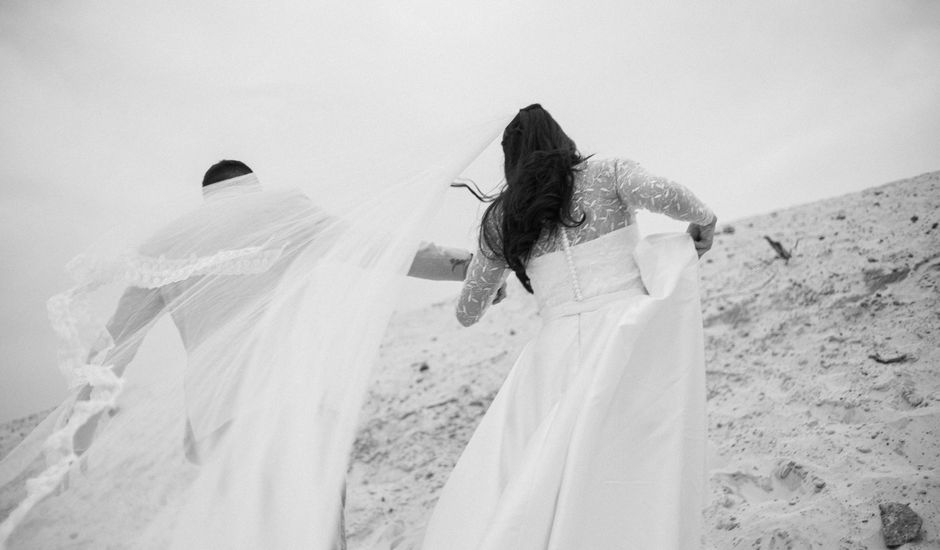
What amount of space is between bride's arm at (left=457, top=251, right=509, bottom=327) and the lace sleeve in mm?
602

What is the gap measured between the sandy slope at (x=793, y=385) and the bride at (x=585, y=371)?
107 centimetres

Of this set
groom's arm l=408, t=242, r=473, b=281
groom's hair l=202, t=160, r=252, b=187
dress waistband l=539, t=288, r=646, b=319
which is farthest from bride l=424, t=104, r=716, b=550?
groom's hair l=202, t=160, r=252, b=187

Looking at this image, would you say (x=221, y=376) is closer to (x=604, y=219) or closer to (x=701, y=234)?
(x=604, y=219)

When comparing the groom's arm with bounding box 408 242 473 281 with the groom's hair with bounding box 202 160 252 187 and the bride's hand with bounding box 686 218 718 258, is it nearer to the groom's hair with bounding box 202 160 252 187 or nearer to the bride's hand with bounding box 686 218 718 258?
the groom's hair with bounding box 202 160 252 187

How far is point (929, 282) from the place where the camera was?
4.35m

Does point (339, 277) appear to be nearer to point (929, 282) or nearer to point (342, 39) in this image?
point (342, 39)

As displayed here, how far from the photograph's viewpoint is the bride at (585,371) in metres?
1.81

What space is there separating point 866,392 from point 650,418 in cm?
230

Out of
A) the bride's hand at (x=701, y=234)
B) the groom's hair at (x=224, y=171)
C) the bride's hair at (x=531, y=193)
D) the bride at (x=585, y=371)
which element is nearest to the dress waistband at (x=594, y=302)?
the bride at (x=585, y=371)

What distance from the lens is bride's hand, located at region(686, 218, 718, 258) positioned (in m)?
2.49

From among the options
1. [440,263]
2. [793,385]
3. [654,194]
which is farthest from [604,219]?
[793,385]

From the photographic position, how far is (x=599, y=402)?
191 centimetres

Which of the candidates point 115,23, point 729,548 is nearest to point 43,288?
point 115,23

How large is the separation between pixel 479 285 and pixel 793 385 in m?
2.58
